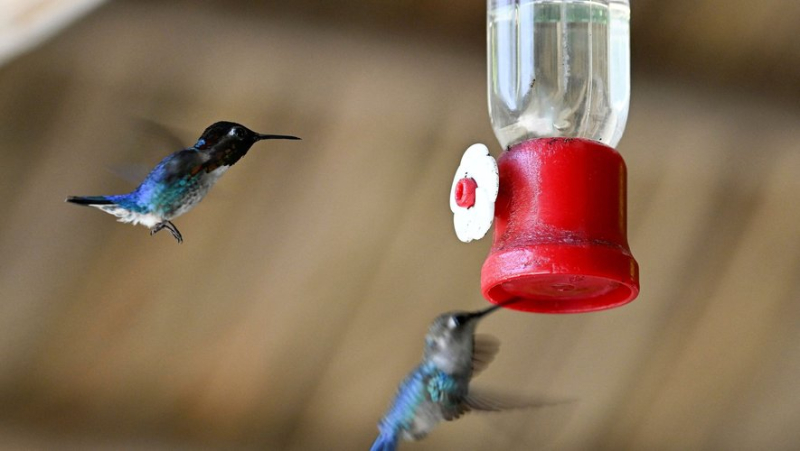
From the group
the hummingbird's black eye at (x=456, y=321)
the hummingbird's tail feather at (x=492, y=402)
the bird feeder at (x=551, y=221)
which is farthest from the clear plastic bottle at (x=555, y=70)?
the hummingbird's tail feather at (x=492, y=402)

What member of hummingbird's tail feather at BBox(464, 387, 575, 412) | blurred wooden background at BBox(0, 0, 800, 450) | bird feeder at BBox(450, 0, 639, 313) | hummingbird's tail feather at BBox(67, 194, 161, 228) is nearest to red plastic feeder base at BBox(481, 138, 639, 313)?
bird feeder at BBox(450, 0, 639, 313)

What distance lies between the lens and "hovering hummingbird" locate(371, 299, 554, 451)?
310cm

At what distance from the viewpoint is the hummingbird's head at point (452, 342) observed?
3115 mm

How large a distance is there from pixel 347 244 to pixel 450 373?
182 cm

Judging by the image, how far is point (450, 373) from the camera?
3.19 meters

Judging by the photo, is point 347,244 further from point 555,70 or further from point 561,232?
point 561,232

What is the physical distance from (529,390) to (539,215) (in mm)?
2986

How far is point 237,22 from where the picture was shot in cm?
429

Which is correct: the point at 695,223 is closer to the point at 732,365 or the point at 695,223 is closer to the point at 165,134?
the point at 732,365

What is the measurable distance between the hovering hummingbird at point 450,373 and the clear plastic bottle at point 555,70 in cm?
48

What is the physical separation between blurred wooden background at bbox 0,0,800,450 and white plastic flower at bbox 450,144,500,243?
1.67m

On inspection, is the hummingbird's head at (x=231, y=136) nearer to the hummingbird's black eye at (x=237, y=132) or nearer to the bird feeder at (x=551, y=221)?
the hummingbird's black eye at (x=237, y=132)

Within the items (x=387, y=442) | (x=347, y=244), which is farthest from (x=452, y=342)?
(x=347, y=244)

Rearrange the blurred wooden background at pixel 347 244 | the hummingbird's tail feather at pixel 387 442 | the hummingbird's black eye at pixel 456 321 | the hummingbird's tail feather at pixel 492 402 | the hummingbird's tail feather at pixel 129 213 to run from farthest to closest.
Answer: the blurred wooden background at pixel 347 244
the hummingbird's tail feather at pixel 387 442
the hummingbird's black eye at pixel 456 321
the hummingbird's tail feather at pixel 492 402
the hummingbird's tail feather at pixel 129 213
